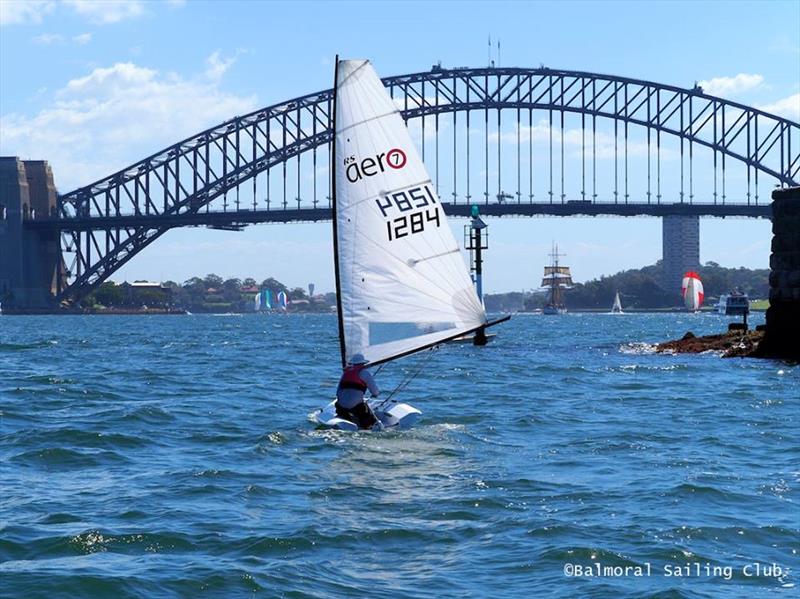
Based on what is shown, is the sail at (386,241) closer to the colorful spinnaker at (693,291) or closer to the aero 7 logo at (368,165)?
the aero 7 logo at (368,165)

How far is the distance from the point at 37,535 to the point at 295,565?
7.23 ft

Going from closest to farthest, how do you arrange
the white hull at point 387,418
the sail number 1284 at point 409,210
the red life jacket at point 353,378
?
the red life jacket at point 353,378
the white hull at point 387,418
the sail number 1284 at point 409,210

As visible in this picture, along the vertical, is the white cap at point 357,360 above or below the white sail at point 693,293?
below

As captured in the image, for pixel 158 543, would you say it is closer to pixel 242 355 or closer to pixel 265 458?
pixel 265 458

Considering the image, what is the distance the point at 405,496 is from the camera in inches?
468

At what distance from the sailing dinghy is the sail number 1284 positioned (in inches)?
0.5

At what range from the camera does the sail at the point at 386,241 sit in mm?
16630

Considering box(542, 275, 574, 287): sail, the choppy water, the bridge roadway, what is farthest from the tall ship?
the choppy water

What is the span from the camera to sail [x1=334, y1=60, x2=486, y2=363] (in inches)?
655

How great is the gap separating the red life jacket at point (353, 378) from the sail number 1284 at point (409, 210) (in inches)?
72.8

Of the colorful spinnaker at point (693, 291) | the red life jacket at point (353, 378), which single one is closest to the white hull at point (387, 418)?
the red life jacket at point (353, 378)

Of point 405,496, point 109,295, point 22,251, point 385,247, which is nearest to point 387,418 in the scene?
point 385,247

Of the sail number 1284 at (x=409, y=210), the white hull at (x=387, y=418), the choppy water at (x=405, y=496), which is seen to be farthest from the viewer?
the sail number 1284 at (x=409, y=210)

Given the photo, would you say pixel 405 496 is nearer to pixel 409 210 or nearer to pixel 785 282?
pixel 409 210
